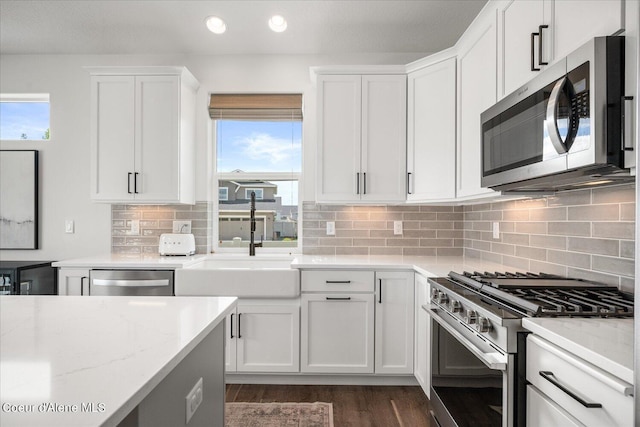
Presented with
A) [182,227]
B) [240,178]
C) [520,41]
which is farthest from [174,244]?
[520,41]

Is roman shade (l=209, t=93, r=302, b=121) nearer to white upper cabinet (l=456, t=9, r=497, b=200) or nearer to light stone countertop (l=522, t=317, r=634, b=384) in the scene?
white upper cabinet (l=456, t=9, r=497, b=200)

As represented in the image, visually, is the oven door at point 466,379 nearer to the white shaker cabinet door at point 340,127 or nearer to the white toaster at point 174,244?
the white shaker cabinet door at point 340,127

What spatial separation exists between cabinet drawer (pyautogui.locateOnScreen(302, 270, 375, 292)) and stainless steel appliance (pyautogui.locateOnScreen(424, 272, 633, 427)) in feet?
2.36

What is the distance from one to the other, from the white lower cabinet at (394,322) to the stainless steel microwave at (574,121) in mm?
1321

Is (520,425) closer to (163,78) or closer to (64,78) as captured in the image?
(163,78)

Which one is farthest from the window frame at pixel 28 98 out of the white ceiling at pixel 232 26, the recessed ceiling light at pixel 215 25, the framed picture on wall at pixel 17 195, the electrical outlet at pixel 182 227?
the recessed ceiling light at pixel 215 25

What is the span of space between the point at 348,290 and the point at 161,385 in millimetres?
1996

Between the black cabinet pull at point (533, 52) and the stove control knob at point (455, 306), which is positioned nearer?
the black cabinet pull at point (533, 52)

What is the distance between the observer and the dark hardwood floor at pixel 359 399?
247cm

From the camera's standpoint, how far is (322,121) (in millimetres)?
3139

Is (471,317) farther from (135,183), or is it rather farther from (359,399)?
(135,183)

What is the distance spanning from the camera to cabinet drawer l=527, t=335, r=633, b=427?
91 cm

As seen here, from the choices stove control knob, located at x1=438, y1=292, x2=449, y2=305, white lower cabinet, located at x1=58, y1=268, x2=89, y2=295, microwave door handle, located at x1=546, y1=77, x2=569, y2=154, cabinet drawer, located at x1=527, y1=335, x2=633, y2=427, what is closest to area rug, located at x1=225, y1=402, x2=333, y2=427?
stove control knob, located at x1=438, y1=292, x2=449, y2=305

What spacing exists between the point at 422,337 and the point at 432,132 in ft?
4.58
